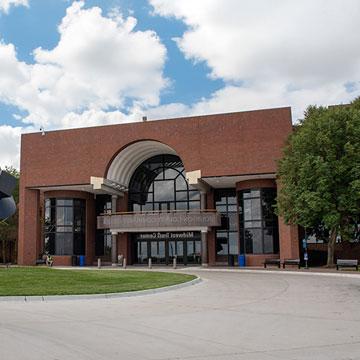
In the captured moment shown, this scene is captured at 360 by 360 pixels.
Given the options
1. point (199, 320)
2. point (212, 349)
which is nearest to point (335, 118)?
point (199, 320)

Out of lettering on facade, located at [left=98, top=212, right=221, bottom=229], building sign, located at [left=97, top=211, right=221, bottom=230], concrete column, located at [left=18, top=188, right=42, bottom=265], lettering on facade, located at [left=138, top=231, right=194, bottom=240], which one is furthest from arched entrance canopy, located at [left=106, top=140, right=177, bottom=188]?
concrete column, located at [left=18, top=188, right=42, bottom=265]

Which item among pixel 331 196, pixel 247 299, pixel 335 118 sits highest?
pixel 335 118

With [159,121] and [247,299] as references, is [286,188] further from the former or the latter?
[247,299]

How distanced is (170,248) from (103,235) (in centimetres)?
669

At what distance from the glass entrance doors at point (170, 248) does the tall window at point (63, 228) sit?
5.16 metres

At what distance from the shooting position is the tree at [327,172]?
28250mm

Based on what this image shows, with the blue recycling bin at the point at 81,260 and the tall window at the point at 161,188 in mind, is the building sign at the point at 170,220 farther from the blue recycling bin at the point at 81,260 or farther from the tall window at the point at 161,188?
the blue recycling bin at the point at 81,260

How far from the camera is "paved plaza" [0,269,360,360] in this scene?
7.51 metres

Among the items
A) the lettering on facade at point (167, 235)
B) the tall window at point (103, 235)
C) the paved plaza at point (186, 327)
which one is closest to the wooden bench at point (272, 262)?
the lettering on facade at point (167, 235)

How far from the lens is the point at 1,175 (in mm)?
20359

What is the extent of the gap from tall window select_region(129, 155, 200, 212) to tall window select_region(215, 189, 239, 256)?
2.18 meters

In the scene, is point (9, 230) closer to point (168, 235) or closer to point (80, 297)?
point (168, 235)

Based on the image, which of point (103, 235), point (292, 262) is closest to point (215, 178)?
point (292, 262)

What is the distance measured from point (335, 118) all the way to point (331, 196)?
4666 millimetres
